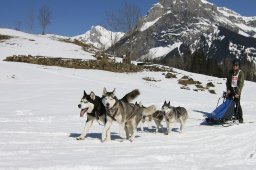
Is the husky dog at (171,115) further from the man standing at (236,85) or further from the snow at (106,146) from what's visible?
the man standing at (236,85)

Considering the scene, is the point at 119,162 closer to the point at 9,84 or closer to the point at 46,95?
the point at 46,95

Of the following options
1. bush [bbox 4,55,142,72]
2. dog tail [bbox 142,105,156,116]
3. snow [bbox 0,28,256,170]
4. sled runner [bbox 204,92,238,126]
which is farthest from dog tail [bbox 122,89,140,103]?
bush [bbox 4,55,142,72]

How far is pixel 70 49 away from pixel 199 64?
5967 cm

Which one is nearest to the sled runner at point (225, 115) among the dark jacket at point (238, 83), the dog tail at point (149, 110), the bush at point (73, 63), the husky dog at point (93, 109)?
the dark jacket at point (238, 83)

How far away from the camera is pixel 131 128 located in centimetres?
979

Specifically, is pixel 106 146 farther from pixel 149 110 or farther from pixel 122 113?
pixel 149 110

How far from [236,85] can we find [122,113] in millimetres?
5499

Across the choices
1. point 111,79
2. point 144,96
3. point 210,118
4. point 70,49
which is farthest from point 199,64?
point 210,118

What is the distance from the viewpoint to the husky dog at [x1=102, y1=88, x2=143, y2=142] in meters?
9.09

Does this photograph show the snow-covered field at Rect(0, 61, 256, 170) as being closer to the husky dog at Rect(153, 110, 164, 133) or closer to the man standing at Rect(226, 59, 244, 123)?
the husky dog at Rect(153, 110, 164, 133)

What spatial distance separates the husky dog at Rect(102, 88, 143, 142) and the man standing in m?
4.39

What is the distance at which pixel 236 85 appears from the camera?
13281mm

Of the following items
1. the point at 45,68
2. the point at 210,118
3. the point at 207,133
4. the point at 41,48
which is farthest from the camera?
the point at 41,48

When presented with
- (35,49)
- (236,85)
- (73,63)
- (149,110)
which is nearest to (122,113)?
(149,110)
